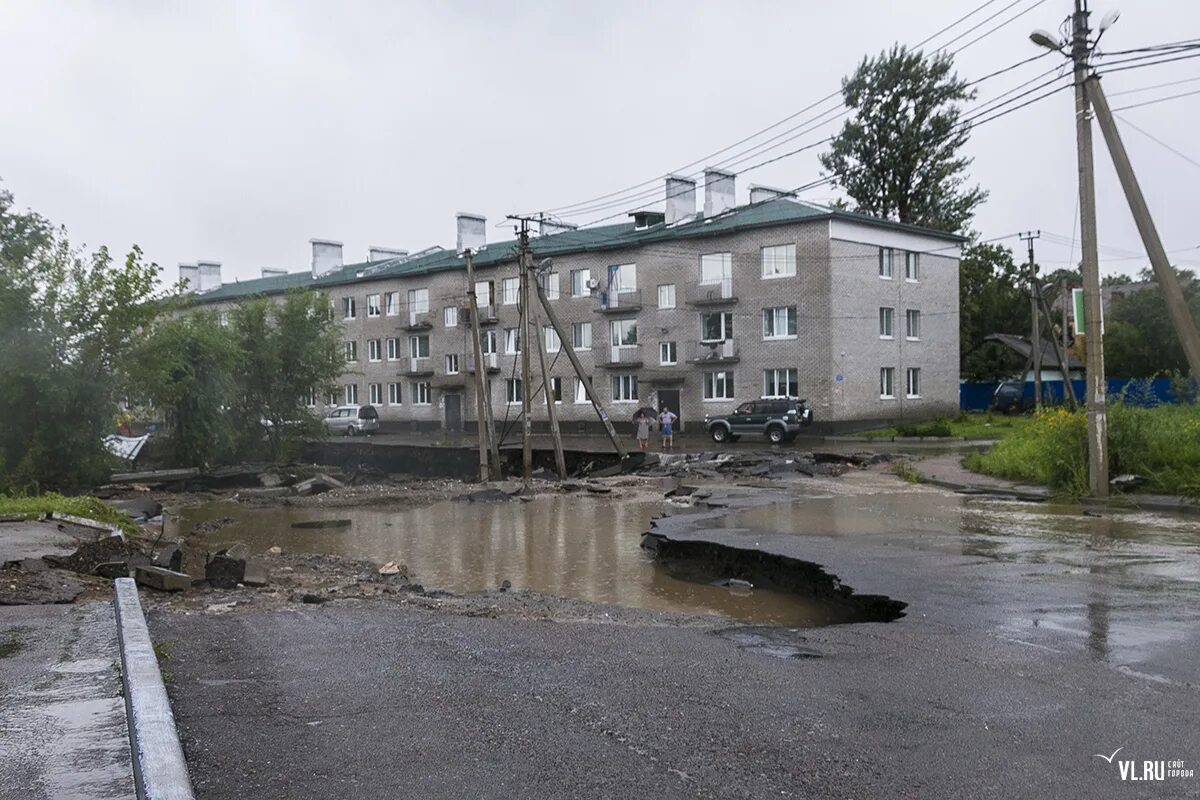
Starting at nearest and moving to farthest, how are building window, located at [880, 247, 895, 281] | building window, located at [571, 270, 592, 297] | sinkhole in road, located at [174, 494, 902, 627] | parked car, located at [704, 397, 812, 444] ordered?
sinkhole in road, located at [174, 494, 902, 627] → parked car, located at [704, 397, 812, 444] → building window, located at [880, 247, 895, 281] → building window, located at [571, 270, 592, 297]

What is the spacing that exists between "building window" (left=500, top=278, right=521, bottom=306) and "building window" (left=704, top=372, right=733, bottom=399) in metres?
13.7

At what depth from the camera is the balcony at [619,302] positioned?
4925 cm

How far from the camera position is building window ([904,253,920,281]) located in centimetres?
4538

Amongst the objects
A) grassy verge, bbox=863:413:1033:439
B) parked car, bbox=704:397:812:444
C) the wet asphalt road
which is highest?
parked car, bbox=704:397:812:444

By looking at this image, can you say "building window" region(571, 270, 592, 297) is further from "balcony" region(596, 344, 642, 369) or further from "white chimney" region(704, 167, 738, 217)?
"white chimney" region(704, 167, 738, 217)

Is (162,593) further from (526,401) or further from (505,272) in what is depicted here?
(505,272)

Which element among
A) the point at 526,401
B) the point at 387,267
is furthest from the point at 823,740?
the point at 387,267

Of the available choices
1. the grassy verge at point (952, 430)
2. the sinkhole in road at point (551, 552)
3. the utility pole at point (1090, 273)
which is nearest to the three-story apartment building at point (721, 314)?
the grassy verge at point (952, 430)

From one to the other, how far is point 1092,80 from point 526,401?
17361mm

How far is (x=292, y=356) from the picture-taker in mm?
40875

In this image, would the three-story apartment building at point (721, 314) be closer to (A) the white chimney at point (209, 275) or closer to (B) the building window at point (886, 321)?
(B) the building window at point (886, 321)

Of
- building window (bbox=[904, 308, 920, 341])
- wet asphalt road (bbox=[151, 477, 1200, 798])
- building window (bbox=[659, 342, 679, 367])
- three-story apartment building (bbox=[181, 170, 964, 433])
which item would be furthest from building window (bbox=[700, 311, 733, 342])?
wet asphalt road (bbox=[151, 477, 1200, 798])

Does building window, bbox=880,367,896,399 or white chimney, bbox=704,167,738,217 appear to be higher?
white chimney, bbox=704,167,738,217

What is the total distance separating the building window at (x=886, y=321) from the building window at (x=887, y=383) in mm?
1494
